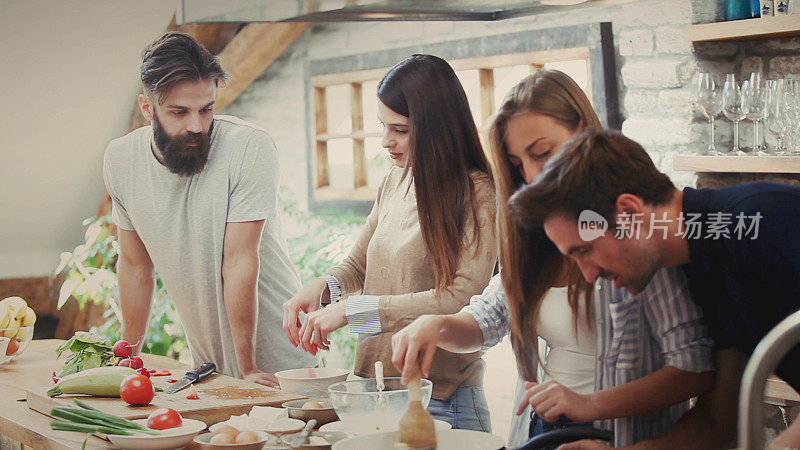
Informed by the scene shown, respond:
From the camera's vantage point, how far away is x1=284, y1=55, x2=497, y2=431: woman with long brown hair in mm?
2068

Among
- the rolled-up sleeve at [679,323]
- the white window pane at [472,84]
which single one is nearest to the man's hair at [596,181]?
the rolled-up sleeve at [679,323]

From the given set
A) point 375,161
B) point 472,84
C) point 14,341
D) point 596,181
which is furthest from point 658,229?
point 375,161

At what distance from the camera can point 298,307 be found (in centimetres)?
227

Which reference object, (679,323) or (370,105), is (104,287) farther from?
(679,323)

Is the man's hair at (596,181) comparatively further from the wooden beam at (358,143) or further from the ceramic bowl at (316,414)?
the wooden beam at (358,143)

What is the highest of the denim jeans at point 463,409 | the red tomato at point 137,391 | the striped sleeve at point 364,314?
the striped sleeve at point 364,314

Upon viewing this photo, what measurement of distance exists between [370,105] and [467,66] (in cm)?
100

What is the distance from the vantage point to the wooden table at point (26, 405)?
183 centimetres

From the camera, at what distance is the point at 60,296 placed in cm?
469

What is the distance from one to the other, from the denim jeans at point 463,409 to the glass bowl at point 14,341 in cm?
140

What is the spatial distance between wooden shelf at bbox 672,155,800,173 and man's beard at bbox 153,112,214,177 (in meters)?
1.65

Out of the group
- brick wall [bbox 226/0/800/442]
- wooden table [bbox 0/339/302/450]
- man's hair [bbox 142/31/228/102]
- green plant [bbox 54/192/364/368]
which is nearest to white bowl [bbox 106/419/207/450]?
wooden table [bbox 0/339/302/450]

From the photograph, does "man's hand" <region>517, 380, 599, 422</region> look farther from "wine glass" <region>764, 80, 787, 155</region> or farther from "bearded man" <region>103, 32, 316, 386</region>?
"wine glass" <region>764, 80, 787, 155</region>

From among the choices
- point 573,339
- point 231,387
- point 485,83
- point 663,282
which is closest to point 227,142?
point 231,387
